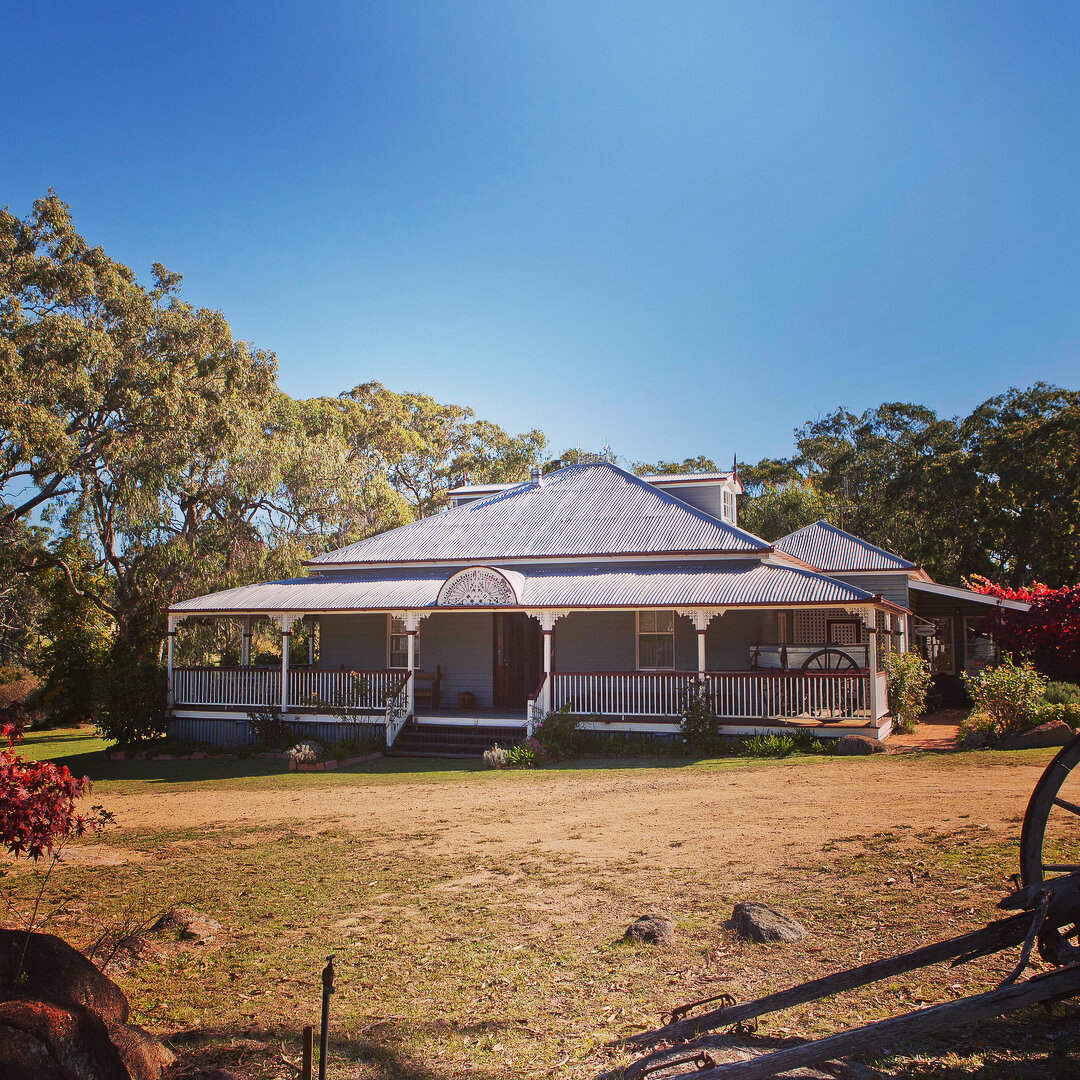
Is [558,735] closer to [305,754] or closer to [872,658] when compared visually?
[305,754]

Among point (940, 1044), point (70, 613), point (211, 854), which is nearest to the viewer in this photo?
point (940, 1044)

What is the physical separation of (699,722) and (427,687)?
23.9 feet

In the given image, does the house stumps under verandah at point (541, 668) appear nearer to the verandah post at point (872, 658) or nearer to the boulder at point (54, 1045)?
the verandah post at point (872, 658)

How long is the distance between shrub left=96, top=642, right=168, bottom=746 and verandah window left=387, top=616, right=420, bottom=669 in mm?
5278

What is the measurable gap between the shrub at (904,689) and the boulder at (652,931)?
42.5ft

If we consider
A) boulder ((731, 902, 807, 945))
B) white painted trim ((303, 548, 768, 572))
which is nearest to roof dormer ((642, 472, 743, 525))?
white painted trim ((303, 548, 768, 572))

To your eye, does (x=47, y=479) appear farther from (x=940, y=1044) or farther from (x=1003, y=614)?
(x=940, y=1044)

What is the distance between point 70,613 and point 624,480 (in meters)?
18.8

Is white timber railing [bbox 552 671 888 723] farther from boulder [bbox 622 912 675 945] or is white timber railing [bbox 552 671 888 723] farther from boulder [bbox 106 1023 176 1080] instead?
boulder [bbox 106 1023 176 1080]

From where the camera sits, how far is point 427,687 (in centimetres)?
2127

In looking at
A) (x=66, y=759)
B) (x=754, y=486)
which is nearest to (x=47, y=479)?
(x=66, y=759)

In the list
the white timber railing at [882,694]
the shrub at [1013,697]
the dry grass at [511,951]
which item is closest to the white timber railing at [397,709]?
the dry grass at [511,951]

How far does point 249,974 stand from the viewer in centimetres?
613

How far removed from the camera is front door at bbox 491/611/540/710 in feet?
69.2
